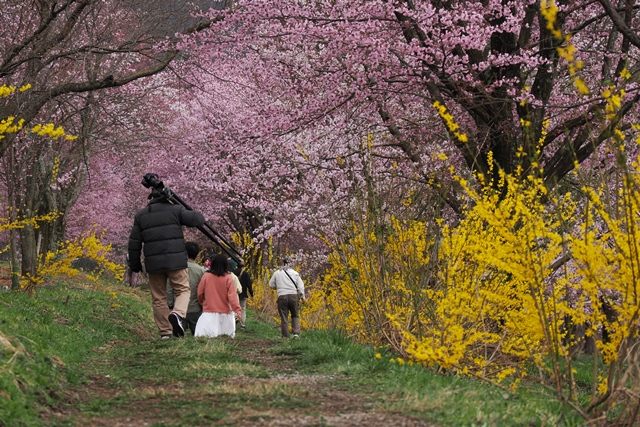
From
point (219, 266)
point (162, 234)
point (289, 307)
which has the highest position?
point (162, 234)

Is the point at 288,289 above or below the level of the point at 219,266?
below

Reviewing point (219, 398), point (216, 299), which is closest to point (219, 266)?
point (216, 299)

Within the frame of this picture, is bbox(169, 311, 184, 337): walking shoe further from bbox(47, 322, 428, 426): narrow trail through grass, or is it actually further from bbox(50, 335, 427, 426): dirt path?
bbox(50, 335, 427, 426): dirt path

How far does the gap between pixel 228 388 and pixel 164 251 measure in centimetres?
456

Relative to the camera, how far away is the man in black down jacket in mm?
10594

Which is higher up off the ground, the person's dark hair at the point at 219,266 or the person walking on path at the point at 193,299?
the person's dark hair at the point at 219,266

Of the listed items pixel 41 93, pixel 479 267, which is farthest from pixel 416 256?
pixel 41 93

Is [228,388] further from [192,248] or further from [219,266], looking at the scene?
[192,248]

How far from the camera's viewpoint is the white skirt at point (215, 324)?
11336mm

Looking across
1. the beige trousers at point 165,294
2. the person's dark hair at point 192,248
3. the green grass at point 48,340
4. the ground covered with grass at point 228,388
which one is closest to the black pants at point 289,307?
the green grass at point 48,340

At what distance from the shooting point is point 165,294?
1089 cm

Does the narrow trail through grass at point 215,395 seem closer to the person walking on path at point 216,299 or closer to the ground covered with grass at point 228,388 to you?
the ground covered with grass at point 228,388

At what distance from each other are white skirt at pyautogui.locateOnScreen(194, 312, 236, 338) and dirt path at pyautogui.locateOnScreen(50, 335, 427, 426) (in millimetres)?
2895

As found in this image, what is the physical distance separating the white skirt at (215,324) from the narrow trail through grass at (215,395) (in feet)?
7.44
